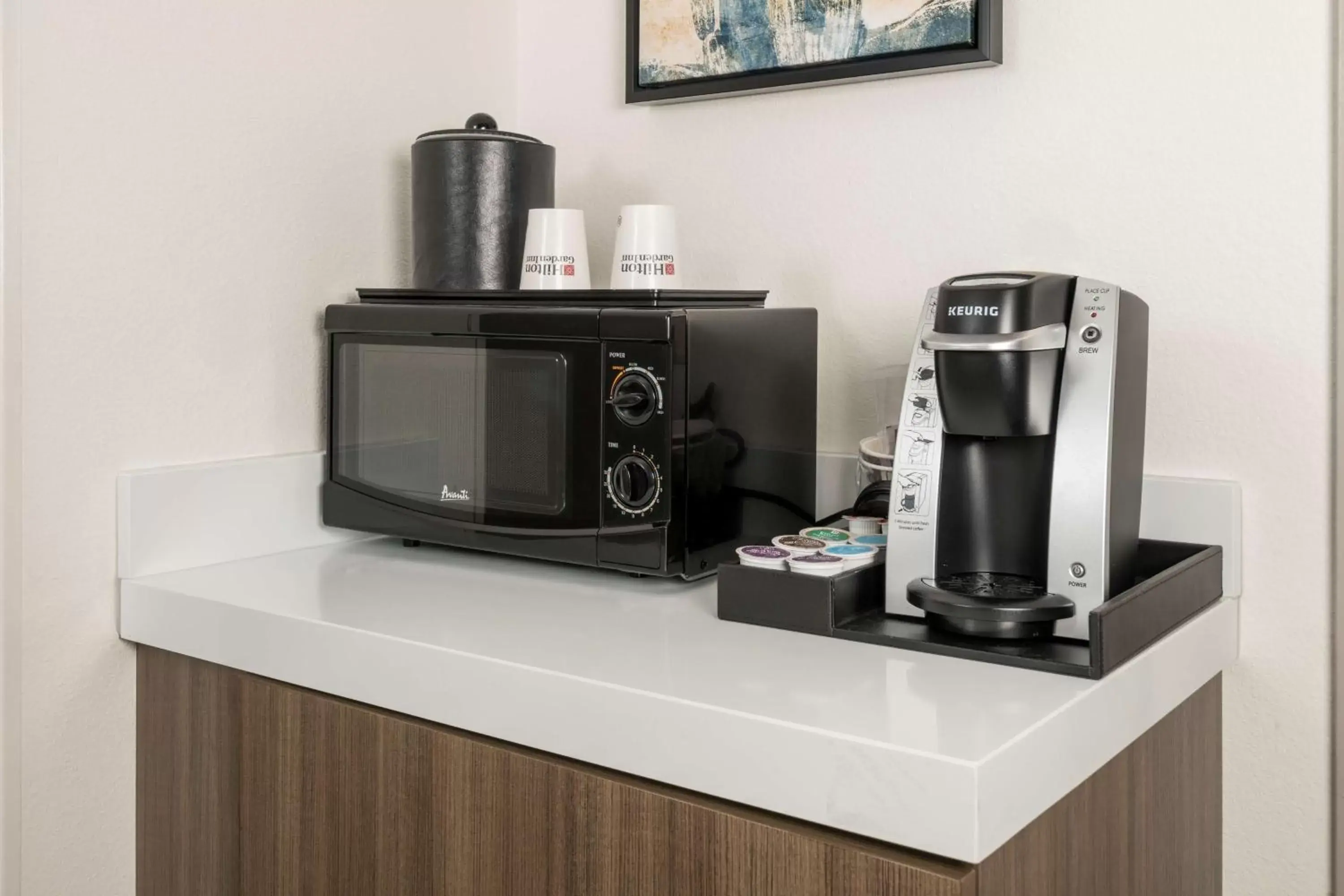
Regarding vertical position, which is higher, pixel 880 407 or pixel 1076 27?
pixel 1076 27

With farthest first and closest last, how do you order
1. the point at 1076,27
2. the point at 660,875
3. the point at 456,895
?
the point at 1076,27 < the point at 456,895 < the point at 660,875

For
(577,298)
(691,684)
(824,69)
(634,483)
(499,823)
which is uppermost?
(824,69)

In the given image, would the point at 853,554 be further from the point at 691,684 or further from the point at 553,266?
the point at 553,266

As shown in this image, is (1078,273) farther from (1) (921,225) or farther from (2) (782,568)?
(2) (782,568)

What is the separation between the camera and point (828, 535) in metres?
1.18

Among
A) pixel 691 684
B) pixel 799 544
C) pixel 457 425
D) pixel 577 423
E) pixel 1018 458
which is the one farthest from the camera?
pixel 457 425

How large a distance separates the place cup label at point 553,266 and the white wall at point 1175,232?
0.26m

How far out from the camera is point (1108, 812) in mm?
940

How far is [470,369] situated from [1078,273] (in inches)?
26.1

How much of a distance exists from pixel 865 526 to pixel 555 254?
48 cm

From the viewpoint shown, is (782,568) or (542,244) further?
(542,244)

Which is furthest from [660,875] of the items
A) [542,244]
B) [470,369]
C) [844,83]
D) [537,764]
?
[844,83]

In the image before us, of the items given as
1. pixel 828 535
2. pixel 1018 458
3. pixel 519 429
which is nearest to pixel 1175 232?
pixel 1018 458

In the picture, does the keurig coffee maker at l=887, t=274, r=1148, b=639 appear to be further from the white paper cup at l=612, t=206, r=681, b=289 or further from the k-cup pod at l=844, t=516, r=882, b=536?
the white paper cup at l=612, t=206, r=681, b=289
